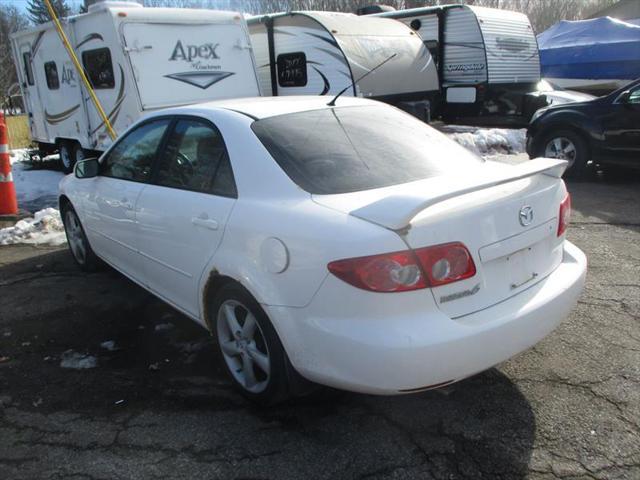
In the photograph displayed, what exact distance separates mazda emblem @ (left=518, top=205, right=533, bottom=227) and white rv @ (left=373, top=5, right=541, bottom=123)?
10.7 metres

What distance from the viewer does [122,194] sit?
4004 mm

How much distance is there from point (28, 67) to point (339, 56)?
6.22 metres

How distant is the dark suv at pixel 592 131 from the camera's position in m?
7.83

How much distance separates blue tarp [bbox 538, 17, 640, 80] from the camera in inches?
687

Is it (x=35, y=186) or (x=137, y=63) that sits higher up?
(x=137, y=63)

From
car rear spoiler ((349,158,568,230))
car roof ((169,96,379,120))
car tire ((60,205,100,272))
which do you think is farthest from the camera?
car tire ((60,205,100,272))

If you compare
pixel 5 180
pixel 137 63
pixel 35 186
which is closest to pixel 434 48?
pixel 137 63

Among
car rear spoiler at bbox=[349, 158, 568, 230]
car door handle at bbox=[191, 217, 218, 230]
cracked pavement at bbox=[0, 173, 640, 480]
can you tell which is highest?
car rear spoiler at bbox=[349, 158, 568, 230]

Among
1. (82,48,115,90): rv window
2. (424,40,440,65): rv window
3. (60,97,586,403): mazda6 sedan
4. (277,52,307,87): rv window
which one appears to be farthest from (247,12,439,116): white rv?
(60,97,586,403): mazda6 sedan

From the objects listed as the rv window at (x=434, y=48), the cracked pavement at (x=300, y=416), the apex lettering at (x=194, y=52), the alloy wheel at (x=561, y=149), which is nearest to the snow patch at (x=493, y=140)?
the rv window at (x=434, y=48)

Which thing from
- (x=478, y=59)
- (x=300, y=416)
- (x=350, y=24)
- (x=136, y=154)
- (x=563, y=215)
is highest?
(x=350, y=24)

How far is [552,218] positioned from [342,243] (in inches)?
47.8

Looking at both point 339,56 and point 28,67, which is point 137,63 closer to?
point 339,56

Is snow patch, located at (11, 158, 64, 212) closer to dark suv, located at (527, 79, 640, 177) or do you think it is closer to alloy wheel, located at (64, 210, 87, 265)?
alloy wheel, located at (64, 210, 87, 265)
